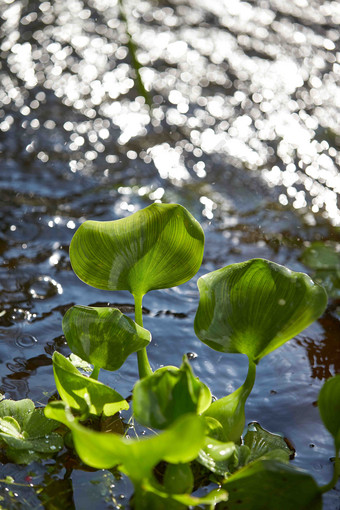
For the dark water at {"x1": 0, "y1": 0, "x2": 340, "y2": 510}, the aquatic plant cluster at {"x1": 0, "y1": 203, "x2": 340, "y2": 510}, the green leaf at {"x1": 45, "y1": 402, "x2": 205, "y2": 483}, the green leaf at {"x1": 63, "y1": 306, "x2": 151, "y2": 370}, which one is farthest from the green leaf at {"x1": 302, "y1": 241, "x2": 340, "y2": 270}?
the green leaf at {"x1": 45, "y1": 402, "x2": 205, "y2": 483}

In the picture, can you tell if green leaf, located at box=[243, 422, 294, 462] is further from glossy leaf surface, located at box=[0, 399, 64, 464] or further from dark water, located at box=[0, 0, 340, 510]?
glossy leaf surface, located at box=[0, 399, 64, 464]

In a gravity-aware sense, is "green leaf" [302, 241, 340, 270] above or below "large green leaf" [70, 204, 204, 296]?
below

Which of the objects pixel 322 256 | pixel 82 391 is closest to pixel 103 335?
pixel 82 391

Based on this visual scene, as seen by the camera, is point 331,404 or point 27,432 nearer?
point 331,404

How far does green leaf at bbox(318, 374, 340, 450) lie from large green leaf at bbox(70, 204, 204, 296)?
247mm

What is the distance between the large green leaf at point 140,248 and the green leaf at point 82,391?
0.46 feet

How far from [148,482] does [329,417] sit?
0.72 ft

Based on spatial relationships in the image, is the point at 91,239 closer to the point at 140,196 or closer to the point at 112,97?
the point at 140,196

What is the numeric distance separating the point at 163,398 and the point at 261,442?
248mm

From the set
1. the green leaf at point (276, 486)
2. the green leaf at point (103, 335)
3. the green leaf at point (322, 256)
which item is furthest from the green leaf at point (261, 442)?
the green leaf at point (322, 256)

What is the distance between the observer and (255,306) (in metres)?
0.77

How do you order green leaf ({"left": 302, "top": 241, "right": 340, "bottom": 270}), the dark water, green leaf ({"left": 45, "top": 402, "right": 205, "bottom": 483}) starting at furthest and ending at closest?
green leaf ({"left": 302, "top": 241, "right": 340, "bottom": 270})
the dark water
green leaf ({"left": 45, "top": 402, "right": 205, "bottom": 483})

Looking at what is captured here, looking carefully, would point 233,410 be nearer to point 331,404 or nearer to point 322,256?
point 331,404

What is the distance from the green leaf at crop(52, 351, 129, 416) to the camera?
75 cm
